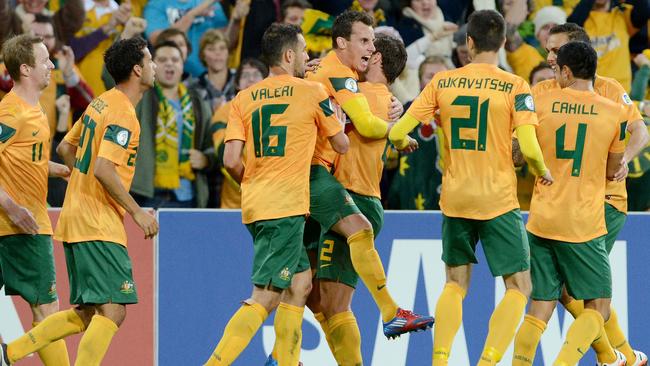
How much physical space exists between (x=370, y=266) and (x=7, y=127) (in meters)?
2.60

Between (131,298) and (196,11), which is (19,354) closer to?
(131,298)

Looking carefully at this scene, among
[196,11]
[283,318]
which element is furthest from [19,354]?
[196,11]

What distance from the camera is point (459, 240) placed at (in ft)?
26.9

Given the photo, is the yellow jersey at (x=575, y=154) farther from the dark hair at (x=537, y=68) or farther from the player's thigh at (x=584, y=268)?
the dark hair at (x=537, y=68)

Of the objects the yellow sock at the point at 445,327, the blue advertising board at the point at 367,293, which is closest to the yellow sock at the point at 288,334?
the yellow sock at the point at 445,327

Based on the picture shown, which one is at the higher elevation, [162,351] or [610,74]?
[610,74]

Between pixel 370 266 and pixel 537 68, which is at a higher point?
pixel 537 68

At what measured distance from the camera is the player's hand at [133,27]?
1141 cm

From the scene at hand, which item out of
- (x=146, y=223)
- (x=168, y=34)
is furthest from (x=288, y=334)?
(x=168, y=34)

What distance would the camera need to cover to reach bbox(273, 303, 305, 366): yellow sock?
805 centimetres

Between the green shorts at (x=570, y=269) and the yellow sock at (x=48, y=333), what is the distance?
3079mm

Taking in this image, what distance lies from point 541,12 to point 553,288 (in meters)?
4.39

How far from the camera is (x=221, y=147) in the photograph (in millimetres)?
11062

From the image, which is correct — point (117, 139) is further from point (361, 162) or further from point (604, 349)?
point (604, 349)
